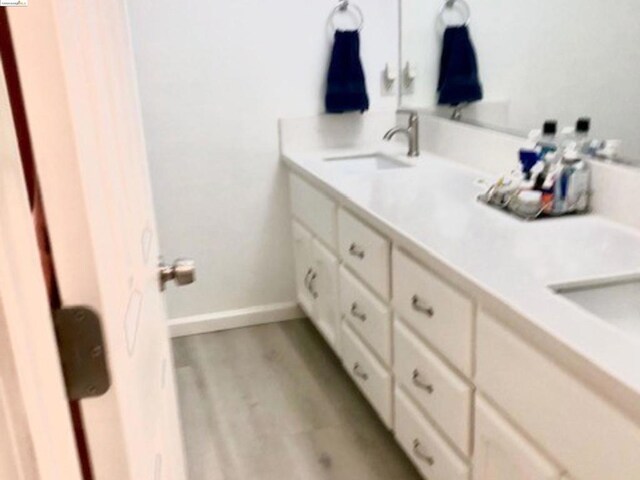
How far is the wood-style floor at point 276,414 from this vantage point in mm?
2115

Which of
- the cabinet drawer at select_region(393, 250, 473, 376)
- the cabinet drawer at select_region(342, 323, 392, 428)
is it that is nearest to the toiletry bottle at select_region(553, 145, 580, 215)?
the cabinet drawer at select_region(393, 250, 473, 376)

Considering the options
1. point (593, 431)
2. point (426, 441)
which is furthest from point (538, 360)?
point (426, 441)

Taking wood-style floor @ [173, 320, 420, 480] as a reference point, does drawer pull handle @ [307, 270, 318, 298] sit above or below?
above

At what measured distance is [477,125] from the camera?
249 centimetres

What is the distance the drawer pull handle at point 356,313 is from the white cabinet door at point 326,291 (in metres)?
0.19

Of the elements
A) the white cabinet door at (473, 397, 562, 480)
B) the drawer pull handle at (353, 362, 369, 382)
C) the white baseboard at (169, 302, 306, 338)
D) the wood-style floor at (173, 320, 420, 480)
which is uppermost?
the white cabinet door at (473, 397, 562, 480)

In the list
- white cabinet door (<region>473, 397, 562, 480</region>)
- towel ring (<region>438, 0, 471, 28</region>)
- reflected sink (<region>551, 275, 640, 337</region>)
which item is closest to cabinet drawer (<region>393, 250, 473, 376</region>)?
white cabinet door (<region>473, 397, 562, 480</region>)

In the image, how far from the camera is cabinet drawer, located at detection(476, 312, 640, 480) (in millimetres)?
1010

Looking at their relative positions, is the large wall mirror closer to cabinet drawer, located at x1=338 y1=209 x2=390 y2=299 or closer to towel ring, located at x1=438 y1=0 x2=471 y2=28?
towel ring, located at x1=438 y1=0 x2=471 y2=28

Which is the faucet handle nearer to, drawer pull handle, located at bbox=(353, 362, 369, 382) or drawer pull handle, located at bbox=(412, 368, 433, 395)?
drawer pull handle, located at bbox=(353, 362, 369, 382)

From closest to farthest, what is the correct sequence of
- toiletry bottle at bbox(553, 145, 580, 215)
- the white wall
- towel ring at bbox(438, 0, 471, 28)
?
1. toiletry bottle at bbox(553, 145, 580, 215)
2. towel ring at bbox(438, 0, 471, 28)
3. the white wall

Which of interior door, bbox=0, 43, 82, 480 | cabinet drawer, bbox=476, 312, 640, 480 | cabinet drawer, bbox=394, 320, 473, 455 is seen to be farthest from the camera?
cabinet drawer, bbox=394, 320, 473, 455

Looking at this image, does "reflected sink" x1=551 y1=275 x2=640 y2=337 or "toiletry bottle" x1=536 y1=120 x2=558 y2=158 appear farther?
"toiletry bottle" x1=536 y1=120 x2=558 y2=158

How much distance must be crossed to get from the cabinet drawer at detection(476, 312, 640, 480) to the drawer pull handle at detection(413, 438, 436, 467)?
414mm
